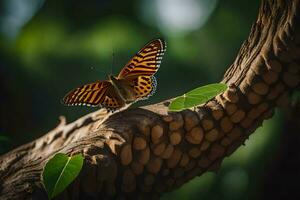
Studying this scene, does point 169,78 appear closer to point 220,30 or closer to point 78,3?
point 220,30

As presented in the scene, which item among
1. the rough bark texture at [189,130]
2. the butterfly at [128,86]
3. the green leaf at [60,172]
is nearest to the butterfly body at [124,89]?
the butterfly at [128,86]

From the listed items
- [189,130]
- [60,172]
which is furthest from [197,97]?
[60,172]

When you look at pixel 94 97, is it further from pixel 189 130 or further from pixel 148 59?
pixel 189 130

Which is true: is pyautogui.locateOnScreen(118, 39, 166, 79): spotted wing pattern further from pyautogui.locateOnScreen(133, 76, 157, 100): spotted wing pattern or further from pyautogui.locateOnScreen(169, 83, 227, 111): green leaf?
pyautogui.locateOnScreen(169, 83, 227, 111): green leaf

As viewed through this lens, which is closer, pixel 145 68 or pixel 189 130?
pixel 189 130

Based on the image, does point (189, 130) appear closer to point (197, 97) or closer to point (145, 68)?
point (197, 97)

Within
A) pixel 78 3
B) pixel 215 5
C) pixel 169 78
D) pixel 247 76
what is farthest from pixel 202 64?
pixel 247 76

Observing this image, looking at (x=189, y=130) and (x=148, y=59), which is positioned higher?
(x=148, y=59)

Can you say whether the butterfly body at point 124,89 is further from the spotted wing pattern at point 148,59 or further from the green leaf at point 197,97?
the green leaf at point 197,97
